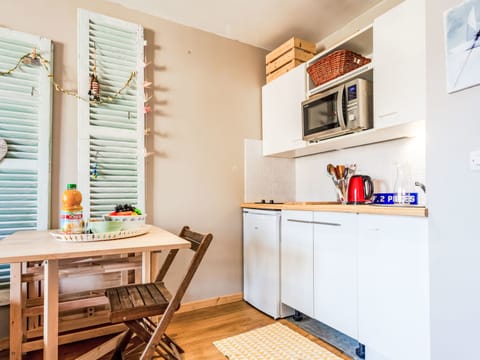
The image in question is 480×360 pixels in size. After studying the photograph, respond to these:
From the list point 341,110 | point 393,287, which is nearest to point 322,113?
point 341,110

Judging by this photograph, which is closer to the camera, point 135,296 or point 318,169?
point 135,296

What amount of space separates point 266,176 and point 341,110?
1.13 meters

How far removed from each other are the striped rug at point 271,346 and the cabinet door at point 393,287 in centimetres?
33

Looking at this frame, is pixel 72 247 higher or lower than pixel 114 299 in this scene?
higher

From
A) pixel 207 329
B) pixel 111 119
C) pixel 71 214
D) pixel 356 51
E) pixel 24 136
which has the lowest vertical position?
pixel 207 329

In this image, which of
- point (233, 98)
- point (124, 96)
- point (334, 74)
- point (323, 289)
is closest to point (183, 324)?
point (323, 289)

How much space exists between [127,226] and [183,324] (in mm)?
1130

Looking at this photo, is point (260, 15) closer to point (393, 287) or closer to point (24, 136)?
point (24, 136)

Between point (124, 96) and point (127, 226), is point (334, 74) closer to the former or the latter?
point (124, 96)

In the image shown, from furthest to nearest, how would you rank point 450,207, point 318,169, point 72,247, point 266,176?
point 266,176 < point 318,169 < point 450,207 < point 72,247

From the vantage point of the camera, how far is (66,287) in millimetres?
2102

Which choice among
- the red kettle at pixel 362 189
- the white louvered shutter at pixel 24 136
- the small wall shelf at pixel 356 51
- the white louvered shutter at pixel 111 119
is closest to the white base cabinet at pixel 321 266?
the red kettle at pixel 362 189

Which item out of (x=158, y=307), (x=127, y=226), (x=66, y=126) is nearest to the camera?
(x=158, y=307)

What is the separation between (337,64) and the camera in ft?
7.14
